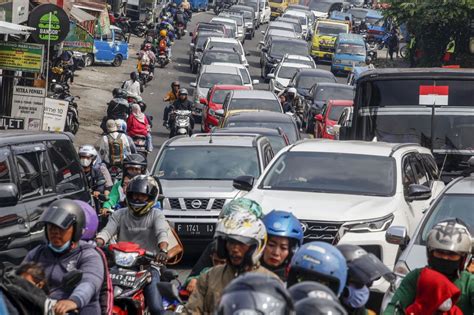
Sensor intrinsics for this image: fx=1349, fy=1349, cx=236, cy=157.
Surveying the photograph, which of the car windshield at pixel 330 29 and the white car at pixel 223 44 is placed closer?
the white car at pixel 223 44

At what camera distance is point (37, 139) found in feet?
40.7

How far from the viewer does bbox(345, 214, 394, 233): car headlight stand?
13125 millimetres

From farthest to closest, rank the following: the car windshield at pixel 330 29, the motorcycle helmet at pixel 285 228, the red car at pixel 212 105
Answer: the car windshield at pixel 330 29 → the red car at pixel 212 105 → the motorcycle helmet at pixel 285 228

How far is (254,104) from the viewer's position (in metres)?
31.0

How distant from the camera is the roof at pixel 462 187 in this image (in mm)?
11516

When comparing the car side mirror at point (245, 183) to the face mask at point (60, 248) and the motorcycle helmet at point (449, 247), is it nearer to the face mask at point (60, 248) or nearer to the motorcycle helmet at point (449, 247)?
the face mask at point (60, 248)

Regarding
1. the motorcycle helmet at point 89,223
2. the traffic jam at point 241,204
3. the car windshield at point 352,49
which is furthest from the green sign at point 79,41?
the car windshield at point 352,49

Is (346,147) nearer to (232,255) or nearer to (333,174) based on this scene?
(333,174)

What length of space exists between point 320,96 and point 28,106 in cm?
1800

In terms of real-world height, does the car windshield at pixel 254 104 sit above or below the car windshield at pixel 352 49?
above

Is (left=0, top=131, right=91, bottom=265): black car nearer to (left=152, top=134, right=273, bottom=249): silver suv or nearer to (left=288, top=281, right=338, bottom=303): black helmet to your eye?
(left=152, top=134, right=273, bottom=249): silver suv

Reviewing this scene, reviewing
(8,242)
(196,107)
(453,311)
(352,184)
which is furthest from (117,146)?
(196,107)

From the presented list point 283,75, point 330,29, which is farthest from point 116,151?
point 330,29

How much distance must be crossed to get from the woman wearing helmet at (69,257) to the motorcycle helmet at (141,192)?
2424 millimetres
